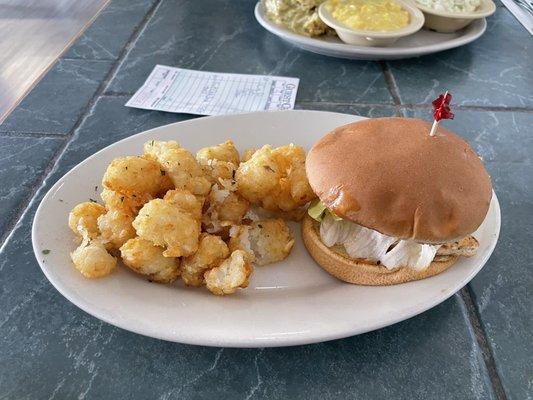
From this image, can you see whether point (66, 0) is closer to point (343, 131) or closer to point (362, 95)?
point (362, 95)

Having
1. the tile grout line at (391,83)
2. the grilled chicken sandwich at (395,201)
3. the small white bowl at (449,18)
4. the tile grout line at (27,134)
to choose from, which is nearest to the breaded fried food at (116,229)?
the grilled chicken sandwich at (395,201)

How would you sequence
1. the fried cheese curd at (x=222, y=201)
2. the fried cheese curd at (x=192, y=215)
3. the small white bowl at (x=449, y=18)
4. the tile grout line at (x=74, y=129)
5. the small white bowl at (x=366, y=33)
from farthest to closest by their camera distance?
the small white bowl at (x=449, y=18), the small white bowl at (x=366, y=33), the tile grout line at (x=74, y=129), the fried cheese curd at (x=222, y=201), the fried cheese curd at (x=192, y=215)

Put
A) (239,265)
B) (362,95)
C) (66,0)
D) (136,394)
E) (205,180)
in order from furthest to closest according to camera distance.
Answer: (66,0) < (362,95) < (205,180) < (239,265) < (136,394)

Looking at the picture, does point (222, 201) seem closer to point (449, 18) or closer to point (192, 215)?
point (192, 215)

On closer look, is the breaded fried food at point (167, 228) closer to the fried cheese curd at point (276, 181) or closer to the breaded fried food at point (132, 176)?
the breaded fried food at point (132, 176)

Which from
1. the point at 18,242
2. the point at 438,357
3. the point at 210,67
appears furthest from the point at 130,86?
the point at 438,357

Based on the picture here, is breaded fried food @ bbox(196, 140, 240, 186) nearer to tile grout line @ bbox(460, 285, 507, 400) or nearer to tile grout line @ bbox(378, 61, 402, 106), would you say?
tile grout line @ bbox(460, 285, 507, 400)

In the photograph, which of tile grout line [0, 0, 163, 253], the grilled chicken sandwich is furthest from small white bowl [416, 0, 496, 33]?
tile grout line [0, 0, 163, 253]
